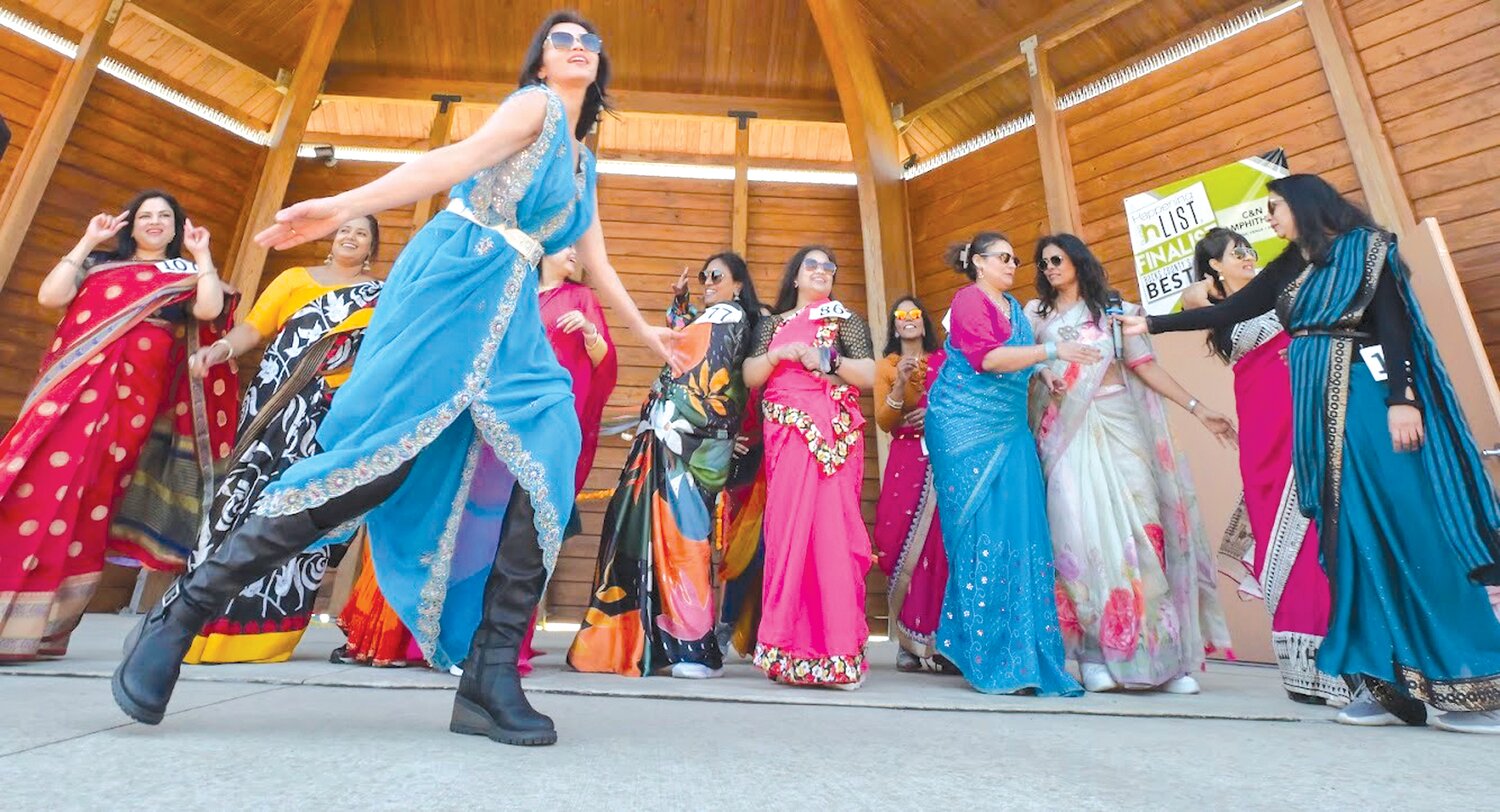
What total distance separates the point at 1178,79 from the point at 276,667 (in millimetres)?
5168

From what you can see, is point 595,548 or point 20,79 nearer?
point 20,79

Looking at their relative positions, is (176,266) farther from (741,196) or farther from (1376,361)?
(741,196)

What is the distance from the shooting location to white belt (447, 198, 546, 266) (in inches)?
55.6

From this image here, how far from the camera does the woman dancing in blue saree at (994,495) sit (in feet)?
7.70

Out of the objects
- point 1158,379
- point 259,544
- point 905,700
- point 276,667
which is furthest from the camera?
point 1158,379

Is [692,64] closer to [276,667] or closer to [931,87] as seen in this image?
[931,87]

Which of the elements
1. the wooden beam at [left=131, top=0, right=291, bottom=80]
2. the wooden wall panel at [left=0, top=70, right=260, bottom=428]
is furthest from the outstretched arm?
the wooden beam at [left=131, top=0, right=291, bottom=80]

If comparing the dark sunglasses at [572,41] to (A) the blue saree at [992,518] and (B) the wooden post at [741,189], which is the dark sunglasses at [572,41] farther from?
(B) the wooden post at [741,189]

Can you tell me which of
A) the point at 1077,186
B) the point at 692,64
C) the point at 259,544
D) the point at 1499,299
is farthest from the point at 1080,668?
the point at 692,64

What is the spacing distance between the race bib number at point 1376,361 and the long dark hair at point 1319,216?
25 centimetres

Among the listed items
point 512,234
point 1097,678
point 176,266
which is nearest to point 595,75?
point 512,234

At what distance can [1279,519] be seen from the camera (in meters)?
2.40

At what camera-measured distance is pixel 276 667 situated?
228 cm

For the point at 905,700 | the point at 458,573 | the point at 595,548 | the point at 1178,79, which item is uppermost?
the point at 1178,79
